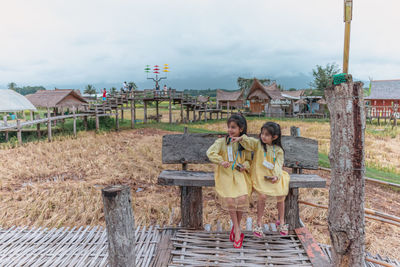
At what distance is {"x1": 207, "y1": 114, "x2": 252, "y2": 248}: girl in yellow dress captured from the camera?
8.87ft

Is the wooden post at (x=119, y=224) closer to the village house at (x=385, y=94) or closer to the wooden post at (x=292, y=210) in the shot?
the wooden post at (x=292, y=210)

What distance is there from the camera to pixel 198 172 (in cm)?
335

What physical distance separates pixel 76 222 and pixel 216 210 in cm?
253

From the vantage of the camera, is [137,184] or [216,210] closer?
[216,210]

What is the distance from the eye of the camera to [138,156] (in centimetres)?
920

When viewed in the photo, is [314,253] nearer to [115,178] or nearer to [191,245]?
[191,245]

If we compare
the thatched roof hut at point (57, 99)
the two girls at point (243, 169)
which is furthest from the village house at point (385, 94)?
the thatched roof hut at point (57, 99)

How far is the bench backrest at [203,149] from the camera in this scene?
3.48 metres

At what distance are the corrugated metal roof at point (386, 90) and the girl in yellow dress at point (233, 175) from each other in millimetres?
23382

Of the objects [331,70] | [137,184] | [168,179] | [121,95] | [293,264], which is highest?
[331,70]

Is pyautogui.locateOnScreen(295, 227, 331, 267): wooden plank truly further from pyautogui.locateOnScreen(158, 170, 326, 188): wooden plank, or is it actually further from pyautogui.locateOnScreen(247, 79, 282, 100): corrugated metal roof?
pyautogui.locateOnScreen(247, 79, 282, 100): corrugated metal roof

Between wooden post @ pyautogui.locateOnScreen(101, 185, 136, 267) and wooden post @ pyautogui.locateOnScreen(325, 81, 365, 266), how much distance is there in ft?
5.24

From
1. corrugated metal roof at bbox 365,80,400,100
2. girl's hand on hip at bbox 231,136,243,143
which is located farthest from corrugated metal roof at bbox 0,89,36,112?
corrugated metal roof at bbox 365,80,400,100

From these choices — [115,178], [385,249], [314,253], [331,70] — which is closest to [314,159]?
[314,253]
